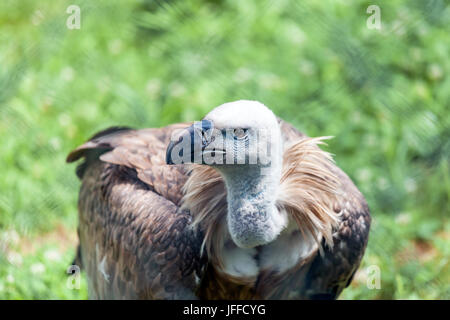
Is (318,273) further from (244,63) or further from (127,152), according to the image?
(244,63)

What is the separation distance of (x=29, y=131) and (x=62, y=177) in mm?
444

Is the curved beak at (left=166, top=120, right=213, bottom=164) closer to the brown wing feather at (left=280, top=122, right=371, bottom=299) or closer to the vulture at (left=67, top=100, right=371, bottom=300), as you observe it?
the vulture at (left=67, top=100, right=371, bottom=300)

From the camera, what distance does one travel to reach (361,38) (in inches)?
176

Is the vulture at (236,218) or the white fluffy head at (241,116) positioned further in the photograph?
the vulture at (236,218)

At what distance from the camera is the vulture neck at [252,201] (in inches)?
95.2

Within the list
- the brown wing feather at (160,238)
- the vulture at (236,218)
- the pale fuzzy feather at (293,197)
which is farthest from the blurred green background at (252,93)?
the pale fuzzy feather at (293,197)

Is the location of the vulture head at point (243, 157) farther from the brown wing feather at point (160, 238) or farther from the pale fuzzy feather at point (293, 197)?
the brown wing feather at point (160, 238)

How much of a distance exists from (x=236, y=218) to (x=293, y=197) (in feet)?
0.79

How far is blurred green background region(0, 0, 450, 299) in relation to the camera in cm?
384

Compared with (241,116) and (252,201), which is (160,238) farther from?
(241,116)

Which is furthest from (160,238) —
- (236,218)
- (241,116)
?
(241,116)

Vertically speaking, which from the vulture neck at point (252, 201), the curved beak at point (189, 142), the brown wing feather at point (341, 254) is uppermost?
the curved beak at point (189, 142)

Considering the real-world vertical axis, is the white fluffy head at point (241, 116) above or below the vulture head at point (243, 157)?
above
